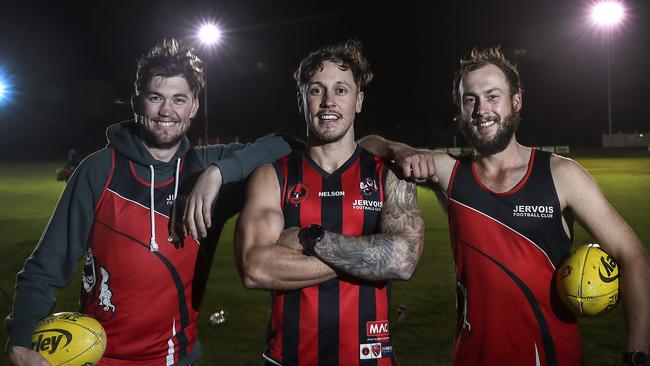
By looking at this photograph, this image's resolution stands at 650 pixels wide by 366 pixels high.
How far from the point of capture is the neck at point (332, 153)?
3414mm

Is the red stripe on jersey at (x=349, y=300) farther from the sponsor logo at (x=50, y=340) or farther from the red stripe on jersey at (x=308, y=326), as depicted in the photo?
the sponsor logo at (x=50, y=340)

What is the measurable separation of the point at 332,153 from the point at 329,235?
59cm

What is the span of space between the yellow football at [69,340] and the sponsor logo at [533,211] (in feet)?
7.89

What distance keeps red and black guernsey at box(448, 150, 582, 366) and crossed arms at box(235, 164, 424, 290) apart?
52 cm

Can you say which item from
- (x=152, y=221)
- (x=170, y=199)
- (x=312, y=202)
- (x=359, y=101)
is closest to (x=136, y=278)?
(x=152, y=221)

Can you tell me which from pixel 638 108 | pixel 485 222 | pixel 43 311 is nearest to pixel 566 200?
pixel 485 222

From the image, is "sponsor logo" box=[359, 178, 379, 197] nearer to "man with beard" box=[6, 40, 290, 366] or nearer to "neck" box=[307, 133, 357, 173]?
"neck" box=[307, 133, 357, 173]

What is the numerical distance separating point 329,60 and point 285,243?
1.07 m

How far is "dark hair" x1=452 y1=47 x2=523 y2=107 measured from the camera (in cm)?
372

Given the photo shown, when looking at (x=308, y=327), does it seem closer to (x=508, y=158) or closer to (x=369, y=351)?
(x=369, y=351)

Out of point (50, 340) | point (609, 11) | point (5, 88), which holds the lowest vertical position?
point (50, 340)

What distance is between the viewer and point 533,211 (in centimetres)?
346

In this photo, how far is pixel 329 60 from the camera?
11.1 ft

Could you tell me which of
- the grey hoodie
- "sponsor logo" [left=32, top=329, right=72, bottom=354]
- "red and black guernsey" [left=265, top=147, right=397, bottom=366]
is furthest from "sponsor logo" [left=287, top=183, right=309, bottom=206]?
"sponsor logo" [left=32, top=329, right=72, bottom=354]
